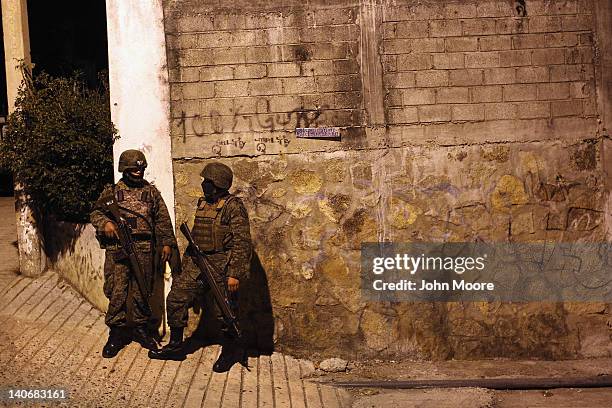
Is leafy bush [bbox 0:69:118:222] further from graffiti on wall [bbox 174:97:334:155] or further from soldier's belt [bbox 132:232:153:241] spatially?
soldier's belt [bbox 132:232:153:241]

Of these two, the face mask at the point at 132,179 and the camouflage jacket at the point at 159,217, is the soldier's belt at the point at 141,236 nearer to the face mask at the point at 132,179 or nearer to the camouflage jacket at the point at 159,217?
the camouflage jacket at the point at 159,217

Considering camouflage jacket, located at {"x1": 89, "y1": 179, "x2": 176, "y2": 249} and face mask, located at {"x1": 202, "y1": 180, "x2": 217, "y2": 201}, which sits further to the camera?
camouflage jacket, located at {"x1": 89, "y1": 179, "x2": 176, "y2": 249}

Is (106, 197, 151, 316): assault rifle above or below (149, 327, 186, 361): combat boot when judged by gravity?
above

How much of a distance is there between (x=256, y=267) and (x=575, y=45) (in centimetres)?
381

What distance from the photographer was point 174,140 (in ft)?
25.1

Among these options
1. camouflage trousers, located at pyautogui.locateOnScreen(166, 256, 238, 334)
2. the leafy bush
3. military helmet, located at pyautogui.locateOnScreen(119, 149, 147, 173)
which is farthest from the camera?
the leafy bush

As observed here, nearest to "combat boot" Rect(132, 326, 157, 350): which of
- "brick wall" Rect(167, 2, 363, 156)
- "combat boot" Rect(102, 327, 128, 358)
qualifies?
"combat boot" Rect(102, 327, 128, 358)

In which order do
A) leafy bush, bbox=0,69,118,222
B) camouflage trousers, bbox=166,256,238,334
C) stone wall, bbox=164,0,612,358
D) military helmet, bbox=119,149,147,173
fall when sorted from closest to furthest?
1. camouflage trousers, bbox=166,256,238,334
2. military helmet, bbox=119,149,147,173
3. stone wall, bbox=164,0,612,358
4. leafy bush, bbox=0,69,118,222

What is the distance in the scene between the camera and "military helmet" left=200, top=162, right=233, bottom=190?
273 inches

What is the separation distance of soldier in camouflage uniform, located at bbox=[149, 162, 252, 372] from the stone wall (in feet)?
2.37

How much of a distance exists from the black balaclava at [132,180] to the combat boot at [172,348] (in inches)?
52.5

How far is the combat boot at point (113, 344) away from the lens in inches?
275

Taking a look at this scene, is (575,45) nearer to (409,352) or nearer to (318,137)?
(318,137)

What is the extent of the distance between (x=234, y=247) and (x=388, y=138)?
1.94 m
